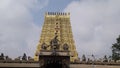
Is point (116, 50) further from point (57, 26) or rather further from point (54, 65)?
point (57, 26)

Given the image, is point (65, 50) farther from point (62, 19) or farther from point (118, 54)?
point (62, 19)

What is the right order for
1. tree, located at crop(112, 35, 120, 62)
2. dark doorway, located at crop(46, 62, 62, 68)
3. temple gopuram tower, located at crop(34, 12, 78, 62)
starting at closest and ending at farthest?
dark doorway, located at crop(46, 62, 62, 68) → tree, located at crop(112, 35, 120, 62) → temple gopuram tower, located at crop(34, 12, 78, 62)

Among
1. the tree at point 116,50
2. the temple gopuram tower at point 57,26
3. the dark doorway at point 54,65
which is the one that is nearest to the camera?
the dark doorway at point 54,65

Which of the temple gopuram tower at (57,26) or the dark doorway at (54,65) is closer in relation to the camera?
the dark doorway at (54,65)

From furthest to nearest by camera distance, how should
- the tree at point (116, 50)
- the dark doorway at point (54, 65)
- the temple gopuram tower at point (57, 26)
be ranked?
the temple gopuram tower at point (57, 26)
the tree at point (116, 50)
the dark doorway at point (54, 65)

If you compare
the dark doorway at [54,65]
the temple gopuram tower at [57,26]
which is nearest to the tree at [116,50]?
the dark doorway at [54,65]

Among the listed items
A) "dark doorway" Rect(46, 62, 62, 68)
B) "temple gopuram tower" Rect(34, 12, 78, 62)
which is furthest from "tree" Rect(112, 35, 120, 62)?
"temple gopuram tower" Rect(34, 12, 78, 62)

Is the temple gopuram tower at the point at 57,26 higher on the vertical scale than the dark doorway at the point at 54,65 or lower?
higher

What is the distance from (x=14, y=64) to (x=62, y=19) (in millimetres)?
73136

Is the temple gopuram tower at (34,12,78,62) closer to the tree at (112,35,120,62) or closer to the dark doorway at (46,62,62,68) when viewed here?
the tree at (112,35,120,62)

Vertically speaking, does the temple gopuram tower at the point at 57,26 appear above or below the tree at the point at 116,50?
above

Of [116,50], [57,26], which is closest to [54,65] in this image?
[116,50]

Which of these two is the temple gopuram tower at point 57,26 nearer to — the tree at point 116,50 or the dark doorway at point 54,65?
the tree at point 116,50

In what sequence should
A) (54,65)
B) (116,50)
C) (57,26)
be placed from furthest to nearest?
(57,26) < (116,50) < (54,65)
